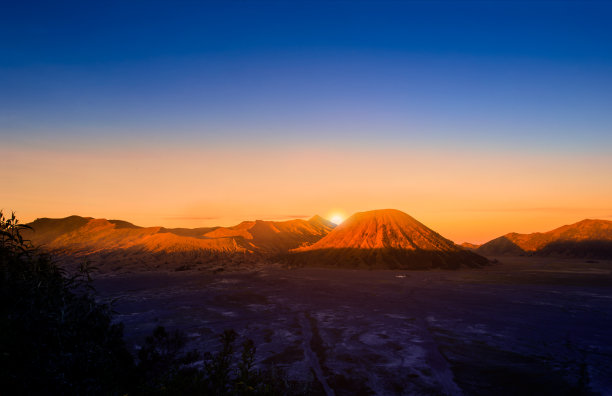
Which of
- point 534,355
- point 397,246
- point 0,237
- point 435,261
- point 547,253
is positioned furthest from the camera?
point 547,253

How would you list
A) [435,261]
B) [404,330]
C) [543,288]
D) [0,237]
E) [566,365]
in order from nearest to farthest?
[0,237] < [566,365] < [404,330] < [543,288] < [435,261]

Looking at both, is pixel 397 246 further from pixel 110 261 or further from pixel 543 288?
pixel 110 261

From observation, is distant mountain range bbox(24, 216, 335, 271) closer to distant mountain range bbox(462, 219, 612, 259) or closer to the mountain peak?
the mountain peak

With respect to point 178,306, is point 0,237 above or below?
above

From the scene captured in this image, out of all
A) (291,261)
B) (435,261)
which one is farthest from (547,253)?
(291,261)

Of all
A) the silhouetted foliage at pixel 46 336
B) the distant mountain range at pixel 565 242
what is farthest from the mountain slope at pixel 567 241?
the silhouetted foliage at pixel 46 336

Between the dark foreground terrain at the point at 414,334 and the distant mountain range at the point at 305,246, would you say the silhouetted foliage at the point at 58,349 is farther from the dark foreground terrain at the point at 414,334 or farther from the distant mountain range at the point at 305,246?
the distant mountain range at the point at 305,246

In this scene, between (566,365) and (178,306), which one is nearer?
(566,365)
